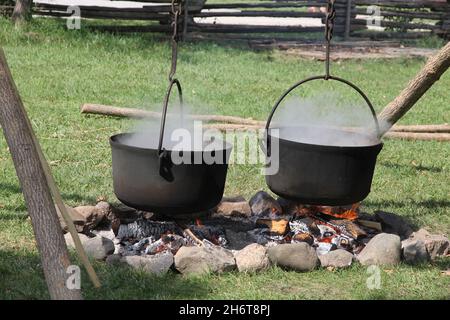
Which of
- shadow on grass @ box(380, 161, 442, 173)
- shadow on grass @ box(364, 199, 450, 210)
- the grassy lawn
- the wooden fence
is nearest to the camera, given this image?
the grassy lawn

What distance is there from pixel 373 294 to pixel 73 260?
176cm

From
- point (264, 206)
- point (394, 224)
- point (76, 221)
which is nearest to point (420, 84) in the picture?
point (394, 224)

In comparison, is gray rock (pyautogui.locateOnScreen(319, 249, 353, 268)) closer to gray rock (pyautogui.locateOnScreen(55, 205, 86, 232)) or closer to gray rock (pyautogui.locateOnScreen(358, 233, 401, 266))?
gray rock (pyautogui.locateOnScreen(358, 233, 401, 266))

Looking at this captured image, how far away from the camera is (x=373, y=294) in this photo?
15.1 ft

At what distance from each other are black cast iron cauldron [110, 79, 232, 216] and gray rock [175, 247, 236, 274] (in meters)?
0.24

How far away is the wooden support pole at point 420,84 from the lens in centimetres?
597

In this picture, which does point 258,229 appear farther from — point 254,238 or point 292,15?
point 292,15

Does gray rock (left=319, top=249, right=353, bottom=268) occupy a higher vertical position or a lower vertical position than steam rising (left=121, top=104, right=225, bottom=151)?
lower

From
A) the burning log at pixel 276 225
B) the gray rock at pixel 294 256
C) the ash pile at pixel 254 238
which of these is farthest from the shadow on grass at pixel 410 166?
the gray rock at pixel 294 256

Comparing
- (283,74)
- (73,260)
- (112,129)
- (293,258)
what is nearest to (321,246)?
(293,258)

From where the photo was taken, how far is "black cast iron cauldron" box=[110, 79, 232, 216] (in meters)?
4.70

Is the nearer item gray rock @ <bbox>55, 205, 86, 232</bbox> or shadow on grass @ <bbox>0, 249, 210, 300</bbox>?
shadow on grass @ <bbox>0, 249, 210, 300</bbox>

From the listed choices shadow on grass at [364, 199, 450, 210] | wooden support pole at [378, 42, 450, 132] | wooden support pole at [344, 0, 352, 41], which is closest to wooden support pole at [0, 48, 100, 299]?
wooden support pole at [378, 42, 450, 132]

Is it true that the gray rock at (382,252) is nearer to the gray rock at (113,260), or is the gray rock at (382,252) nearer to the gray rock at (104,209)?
the gray rock at (113,260)
